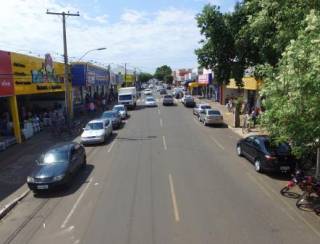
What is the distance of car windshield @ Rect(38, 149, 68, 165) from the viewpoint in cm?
1733

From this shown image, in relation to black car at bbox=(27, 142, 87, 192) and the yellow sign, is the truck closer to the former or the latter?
the yellow sign

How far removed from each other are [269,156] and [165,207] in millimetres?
6195

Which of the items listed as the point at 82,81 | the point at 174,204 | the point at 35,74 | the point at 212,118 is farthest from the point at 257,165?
the point at 82,81

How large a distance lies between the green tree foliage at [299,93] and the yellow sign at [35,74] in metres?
20.2

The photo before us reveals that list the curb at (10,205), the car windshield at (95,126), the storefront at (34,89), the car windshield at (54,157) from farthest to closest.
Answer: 1. the storefront at (34,89)
2. the car windshield at (95,126)
3. the car windshield at (54,157)
4. the curb at (10,205)

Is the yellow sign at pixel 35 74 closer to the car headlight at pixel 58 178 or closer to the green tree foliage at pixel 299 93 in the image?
the car headlight at pixel 58 178

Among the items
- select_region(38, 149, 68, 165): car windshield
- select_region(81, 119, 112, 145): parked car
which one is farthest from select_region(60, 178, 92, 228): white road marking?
select_region(81, 119, 112, 145): parked car

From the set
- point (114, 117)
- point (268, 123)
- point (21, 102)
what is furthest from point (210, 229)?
point (21, 102)

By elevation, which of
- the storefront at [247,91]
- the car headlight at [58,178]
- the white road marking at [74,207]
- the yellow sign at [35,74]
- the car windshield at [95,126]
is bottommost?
the white road marking at [74,207]

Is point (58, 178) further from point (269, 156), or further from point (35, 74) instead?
point (35, 74)

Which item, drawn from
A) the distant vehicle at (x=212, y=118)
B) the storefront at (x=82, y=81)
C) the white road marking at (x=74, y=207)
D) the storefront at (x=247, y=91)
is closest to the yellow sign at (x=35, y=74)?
the storefront at (x=82, y=81)

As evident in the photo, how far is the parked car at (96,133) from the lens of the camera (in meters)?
26.0

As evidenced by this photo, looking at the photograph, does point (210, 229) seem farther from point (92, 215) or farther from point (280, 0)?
point (280, 0)

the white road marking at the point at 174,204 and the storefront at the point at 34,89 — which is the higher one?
the storefront at the point at 34,89
